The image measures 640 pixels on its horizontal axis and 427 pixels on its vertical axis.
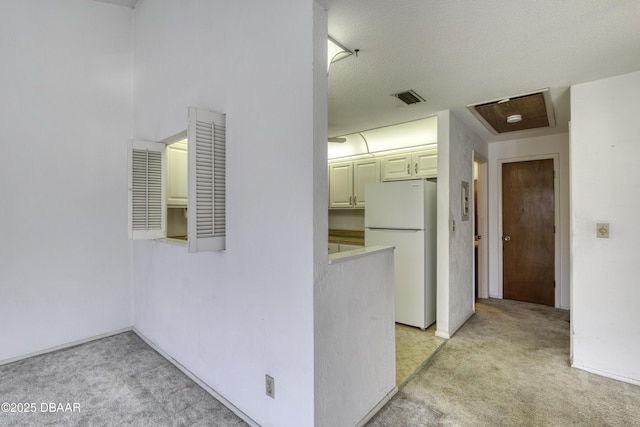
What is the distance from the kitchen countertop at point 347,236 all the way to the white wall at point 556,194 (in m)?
2.02

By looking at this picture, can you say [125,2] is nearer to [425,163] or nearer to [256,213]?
[256,213]

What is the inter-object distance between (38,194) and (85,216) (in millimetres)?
408

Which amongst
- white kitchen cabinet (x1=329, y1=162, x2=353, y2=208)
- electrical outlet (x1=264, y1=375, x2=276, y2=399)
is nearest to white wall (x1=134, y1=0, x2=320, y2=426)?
electrical outlet (x1=264, y1=375, x2=276, y2=399)

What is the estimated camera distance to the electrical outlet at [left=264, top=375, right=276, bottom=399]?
167cm

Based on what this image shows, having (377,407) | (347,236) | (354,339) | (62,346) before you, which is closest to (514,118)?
(347,236)

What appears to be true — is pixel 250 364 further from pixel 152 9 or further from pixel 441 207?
pixel 152 9

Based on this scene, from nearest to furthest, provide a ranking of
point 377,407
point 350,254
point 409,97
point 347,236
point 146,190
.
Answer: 1. point 350,254
2. point 377,407
3. point 146,190
4. point 409,97
5. point 347,236

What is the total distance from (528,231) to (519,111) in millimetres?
2019

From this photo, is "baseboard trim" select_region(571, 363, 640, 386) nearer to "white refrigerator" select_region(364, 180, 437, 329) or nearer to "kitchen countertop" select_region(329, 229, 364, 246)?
"white refrigerator" select_region(364, 180, 437, 329)

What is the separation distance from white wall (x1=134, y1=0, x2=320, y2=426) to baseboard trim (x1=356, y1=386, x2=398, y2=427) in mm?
501

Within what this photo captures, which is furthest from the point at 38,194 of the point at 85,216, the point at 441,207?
the point at 441,207

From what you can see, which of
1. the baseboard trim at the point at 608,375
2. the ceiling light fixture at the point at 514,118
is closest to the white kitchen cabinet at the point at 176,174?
the ceiling light fixture at the point at 514,118

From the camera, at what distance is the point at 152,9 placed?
2959mm

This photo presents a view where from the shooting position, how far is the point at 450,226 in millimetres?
3186
